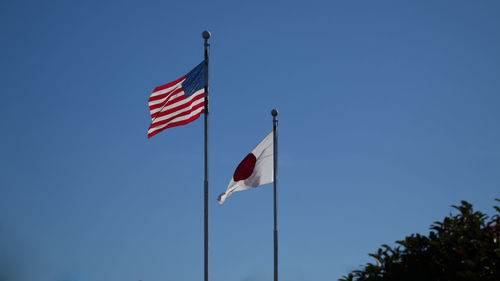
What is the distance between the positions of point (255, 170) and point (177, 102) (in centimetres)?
457

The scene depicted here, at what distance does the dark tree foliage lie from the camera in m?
13.0

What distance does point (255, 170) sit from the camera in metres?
26.5

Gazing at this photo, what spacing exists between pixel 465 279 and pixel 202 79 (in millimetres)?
13815

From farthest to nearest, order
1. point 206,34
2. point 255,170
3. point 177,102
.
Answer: point 255,170 → point 206,34 → point 177,102

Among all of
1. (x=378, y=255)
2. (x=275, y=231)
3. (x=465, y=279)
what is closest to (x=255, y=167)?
(x=275, y=231)

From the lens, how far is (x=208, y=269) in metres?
22.9

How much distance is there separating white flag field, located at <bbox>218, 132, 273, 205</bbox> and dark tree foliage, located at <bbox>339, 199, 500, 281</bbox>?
467 inches

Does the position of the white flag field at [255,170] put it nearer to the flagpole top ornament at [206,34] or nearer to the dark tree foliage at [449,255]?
the flagpole top ornament at [206,34]

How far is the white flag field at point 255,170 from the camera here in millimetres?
26125

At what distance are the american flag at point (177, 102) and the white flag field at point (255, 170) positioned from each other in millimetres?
3320

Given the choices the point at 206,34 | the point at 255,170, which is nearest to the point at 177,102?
the point at 206,34

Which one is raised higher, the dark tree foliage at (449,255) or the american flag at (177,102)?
the american flag at (177,102)

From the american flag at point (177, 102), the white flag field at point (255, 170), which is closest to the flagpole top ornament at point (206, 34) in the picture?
the american flag at point (177, 102)

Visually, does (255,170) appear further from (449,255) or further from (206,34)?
(449,255)
